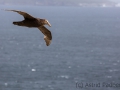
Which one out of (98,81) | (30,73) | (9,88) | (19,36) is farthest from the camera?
(19,36)

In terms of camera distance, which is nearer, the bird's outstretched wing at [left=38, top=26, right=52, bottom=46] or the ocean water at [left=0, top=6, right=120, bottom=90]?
the bird's outstretched wing at [left=38, top=26, right=52, bottom=46]

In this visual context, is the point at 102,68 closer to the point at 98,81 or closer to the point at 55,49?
the point at 98,81

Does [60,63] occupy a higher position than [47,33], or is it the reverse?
[47,33]

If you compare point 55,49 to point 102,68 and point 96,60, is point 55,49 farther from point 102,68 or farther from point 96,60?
point 102,68

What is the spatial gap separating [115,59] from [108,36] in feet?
188

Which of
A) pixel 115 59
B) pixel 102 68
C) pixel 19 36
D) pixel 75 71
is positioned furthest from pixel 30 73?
pixel 19 36

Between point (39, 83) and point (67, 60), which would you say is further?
point (67, 60)

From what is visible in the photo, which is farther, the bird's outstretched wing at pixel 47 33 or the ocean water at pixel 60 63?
the ocean water at pixel 60 63

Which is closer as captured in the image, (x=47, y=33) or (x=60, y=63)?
(x=47, y=33)

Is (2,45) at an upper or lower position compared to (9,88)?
upper

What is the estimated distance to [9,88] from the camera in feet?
287

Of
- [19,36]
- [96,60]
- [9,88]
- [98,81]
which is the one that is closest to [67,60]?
[96,60]

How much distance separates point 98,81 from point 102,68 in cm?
1432

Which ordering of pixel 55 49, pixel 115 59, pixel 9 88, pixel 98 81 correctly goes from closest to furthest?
pixel 9 88 → pixel 98 81 → pixel 115 59 → pixel 55 49
